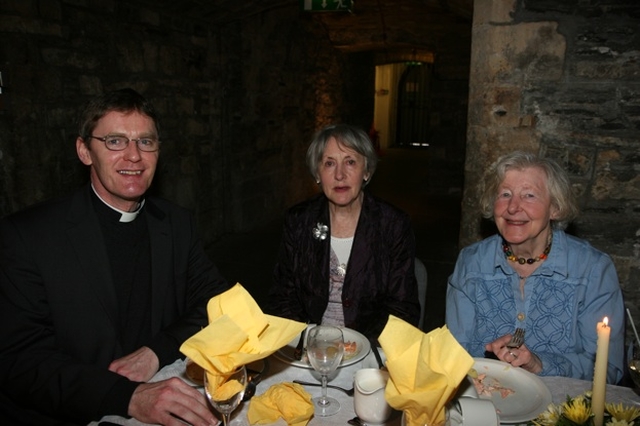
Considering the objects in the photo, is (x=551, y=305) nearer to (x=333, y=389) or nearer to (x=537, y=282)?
(x=537, y=282)

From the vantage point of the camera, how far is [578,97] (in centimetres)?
299

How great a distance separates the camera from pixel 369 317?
2297 mm

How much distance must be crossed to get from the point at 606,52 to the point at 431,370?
111 inches

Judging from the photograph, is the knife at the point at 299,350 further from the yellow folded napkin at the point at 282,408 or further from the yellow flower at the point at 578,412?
the yellow flower at the point at 578,412

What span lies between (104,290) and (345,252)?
1109mm

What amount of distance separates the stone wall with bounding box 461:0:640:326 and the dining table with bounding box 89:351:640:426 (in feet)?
6.44

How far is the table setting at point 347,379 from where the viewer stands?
3.14ft

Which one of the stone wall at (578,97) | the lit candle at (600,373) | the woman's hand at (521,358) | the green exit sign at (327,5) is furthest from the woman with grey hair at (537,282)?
the green exit sign at (327,5)

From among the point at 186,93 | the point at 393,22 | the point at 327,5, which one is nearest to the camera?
the point at 186,93

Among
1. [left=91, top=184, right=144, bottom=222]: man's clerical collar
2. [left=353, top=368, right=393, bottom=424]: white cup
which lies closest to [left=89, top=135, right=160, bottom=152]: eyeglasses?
[left=91, top=184, right=144, bottom=222]: man's clerical collar

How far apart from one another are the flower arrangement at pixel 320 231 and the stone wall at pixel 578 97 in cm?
145

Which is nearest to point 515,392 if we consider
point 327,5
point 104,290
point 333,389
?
point 333,389

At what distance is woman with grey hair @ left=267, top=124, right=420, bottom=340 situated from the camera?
2.30 m

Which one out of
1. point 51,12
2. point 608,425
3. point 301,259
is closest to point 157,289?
point 301,259
